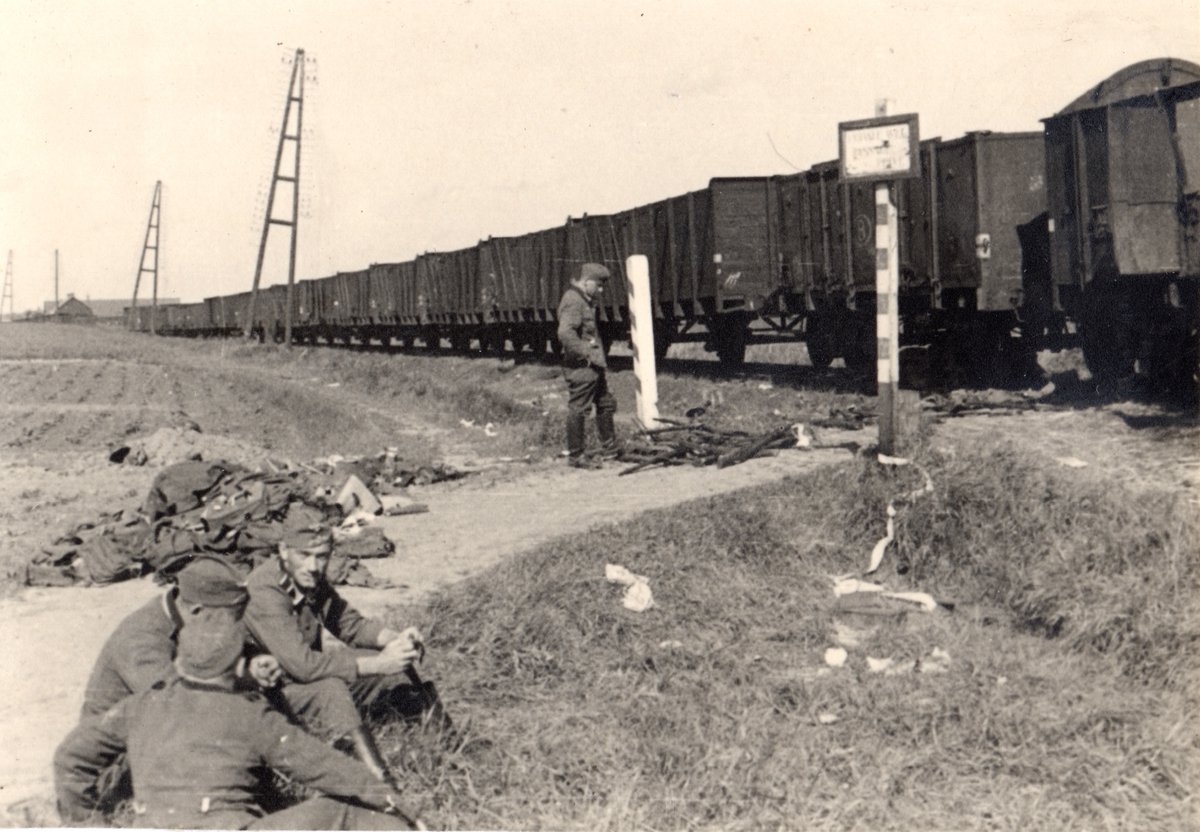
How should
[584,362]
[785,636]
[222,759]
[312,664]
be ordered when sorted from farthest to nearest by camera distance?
[584,362] < [785,636] < [312,664] < [222,759]

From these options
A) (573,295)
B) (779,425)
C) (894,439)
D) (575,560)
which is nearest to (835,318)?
(779,425)

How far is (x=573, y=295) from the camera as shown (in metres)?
9.30

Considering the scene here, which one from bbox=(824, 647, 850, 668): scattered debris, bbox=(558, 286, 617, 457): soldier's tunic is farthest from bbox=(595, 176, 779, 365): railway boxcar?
bbox=(824, 647, 850, 668): scattered debris

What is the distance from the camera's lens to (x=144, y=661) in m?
3.75

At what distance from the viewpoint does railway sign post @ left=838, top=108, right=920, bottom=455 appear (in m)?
7.25

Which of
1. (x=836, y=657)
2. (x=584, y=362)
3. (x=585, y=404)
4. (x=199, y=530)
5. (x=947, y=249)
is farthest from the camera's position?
(x=947, y=249)

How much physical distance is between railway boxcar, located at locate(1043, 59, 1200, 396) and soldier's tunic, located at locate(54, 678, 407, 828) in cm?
891

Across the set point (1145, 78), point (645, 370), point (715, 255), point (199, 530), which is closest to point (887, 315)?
point (645, 370)

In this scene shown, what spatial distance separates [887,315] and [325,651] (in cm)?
479

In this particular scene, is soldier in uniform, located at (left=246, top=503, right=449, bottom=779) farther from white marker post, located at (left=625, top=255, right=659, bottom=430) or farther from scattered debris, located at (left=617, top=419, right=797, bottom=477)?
white marker post, located at (left=625, top=255, right=659, bottom=430)

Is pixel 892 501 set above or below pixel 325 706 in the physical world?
above

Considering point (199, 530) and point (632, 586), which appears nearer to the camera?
point (632, 586)

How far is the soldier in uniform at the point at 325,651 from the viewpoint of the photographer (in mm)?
3838

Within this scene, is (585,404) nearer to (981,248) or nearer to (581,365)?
(581,365)
